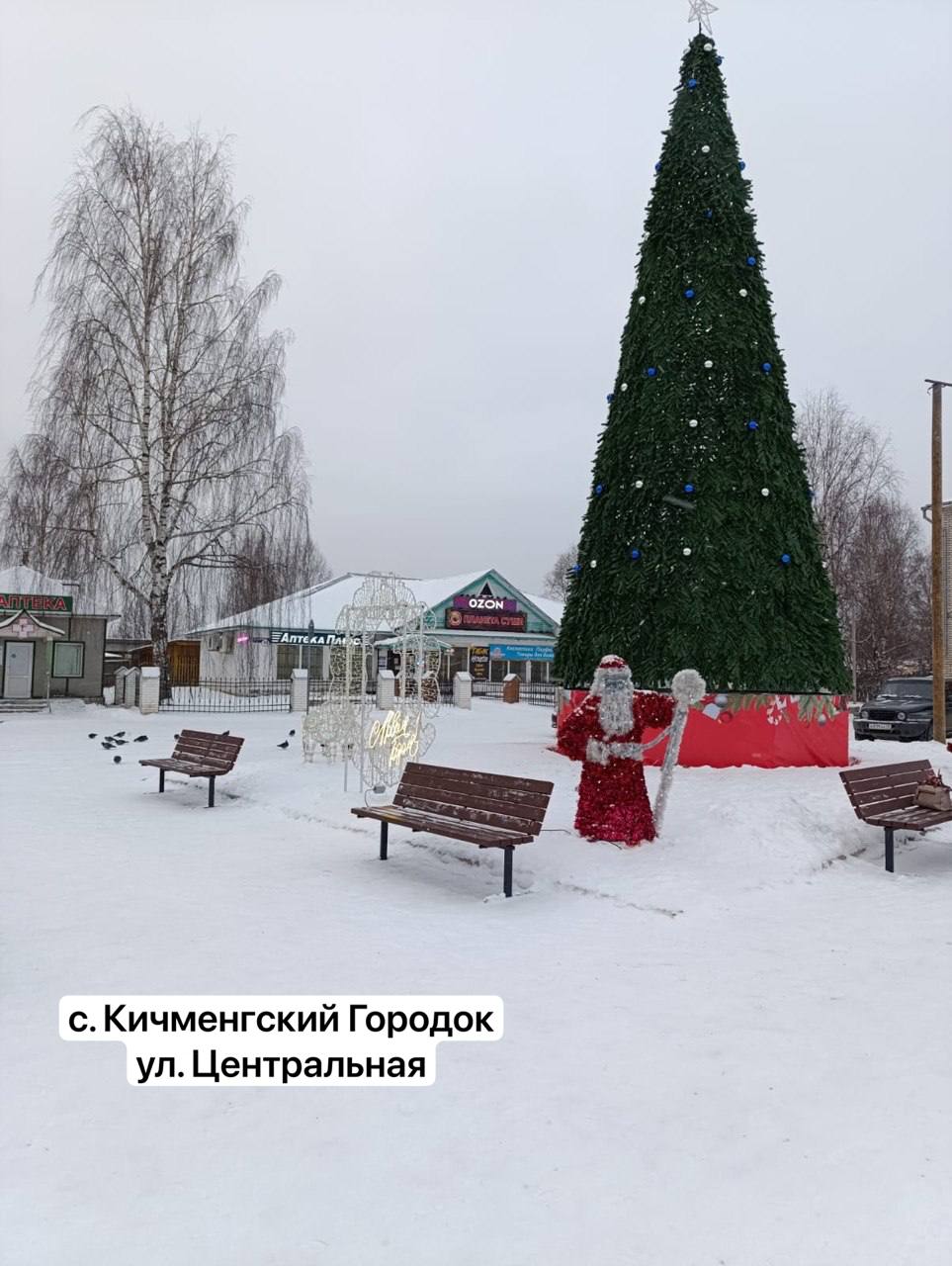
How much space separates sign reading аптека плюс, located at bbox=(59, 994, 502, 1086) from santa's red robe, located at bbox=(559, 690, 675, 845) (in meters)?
3.56

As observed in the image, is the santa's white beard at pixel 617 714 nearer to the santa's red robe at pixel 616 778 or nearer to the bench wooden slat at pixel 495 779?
the santa's red robe at pixel 616 778

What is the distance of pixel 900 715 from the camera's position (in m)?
20.1

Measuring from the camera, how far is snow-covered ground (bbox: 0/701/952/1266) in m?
2.93

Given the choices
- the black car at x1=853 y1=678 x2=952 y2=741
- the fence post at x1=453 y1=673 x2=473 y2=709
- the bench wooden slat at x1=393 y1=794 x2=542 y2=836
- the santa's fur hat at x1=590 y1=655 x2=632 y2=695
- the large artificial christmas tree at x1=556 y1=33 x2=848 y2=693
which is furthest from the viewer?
the fence post at x1=453 y1=673 x2=473 y2=709

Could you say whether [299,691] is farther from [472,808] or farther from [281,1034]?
[281,1034]

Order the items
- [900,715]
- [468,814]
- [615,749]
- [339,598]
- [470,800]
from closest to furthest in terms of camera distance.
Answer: [468,814] → [470,800] → [615,749] → [900,715] → [339,598]

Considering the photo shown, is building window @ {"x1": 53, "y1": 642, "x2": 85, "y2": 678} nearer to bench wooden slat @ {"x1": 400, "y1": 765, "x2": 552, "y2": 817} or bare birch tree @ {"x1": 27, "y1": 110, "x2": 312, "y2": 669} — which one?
bare birch tree @ {"x1": 27, "y1": 110, "x2": 312, "y2": 669}

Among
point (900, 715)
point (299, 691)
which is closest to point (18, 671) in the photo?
point (299, 691)

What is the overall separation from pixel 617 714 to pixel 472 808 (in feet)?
5.18

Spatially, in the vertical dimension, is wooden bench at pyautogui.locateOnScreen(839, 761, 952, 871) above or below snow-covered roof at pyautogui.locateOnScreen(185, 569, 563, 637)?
below

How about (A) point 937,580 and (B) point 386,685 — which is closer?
(A) point 937,580

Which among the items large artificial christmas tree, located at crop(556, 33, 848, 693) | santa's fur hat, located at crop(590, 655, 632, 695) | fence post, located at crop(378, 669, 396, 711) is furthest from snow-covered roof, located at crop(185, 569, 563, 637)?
santa's fur hat, located at crop(590, 655, 632, 695)

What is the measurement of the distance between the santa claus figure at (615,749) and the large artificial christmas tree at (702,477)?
12.3ft

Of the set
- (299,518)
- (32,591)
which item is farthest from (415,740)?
(32,591)
